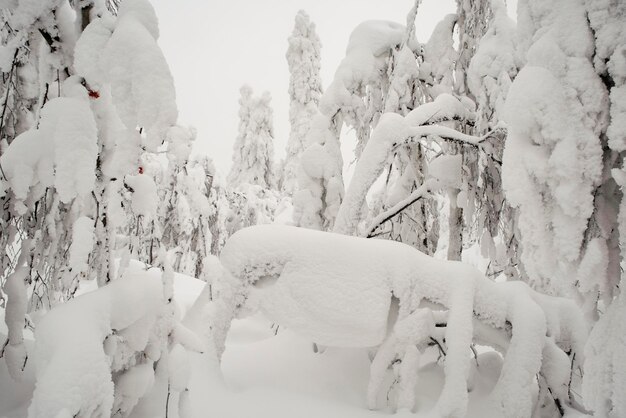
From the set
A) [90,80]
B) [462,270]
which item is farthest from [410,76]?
[90,80]

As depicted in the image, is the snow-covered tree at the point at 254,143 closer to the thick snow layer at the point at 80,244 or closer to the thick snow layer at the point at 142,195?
the thick snow layer at the point at 142,195

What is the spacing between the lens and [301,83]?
1853 cm

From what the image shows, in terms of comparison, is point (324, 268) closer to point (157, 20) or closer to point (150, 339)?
point (150, 339)

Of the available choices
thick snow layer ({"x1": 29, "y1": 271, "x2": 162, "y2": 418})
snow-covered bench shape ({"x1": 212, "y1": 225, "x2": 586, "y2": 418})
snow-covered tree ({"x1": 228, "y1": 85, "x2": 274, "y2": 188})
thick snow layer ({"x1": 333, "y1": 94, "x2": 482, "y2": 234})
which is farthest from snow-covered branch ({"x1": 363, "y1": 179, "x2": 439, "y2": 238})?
snow-covered tree ({"x1": 228, "y1": 85, "x2": 274, "y2": 188})

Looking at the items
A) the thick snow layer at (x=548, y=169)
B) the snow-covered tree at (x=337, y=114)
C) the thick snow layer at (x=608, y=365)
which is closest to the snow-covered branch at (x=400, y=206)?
the snow-covered tree at (x=337, y=114)

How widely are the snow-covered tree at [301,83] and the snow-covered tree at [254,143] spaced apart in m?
3.87

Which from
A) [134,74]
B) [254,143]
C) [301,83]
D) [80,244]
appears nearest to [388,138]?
[134,74]

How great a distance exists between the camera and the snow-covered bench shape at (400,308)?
2541 millimetres

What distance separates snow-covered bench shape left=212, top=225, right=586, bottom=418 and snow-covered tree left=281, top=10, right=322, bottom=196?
609 inches

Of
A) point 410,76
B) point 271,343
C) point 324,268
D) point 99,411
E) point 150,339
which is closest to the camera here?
point 99,411

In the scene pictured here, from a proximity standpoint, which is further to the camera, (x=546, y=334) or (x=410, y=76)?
(x=410, y=76)

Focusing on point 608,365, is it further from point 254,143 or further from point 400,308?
point 254,143

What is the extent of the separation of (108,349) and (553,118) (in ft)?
8.69

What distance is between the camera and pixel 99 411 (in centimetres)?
154
